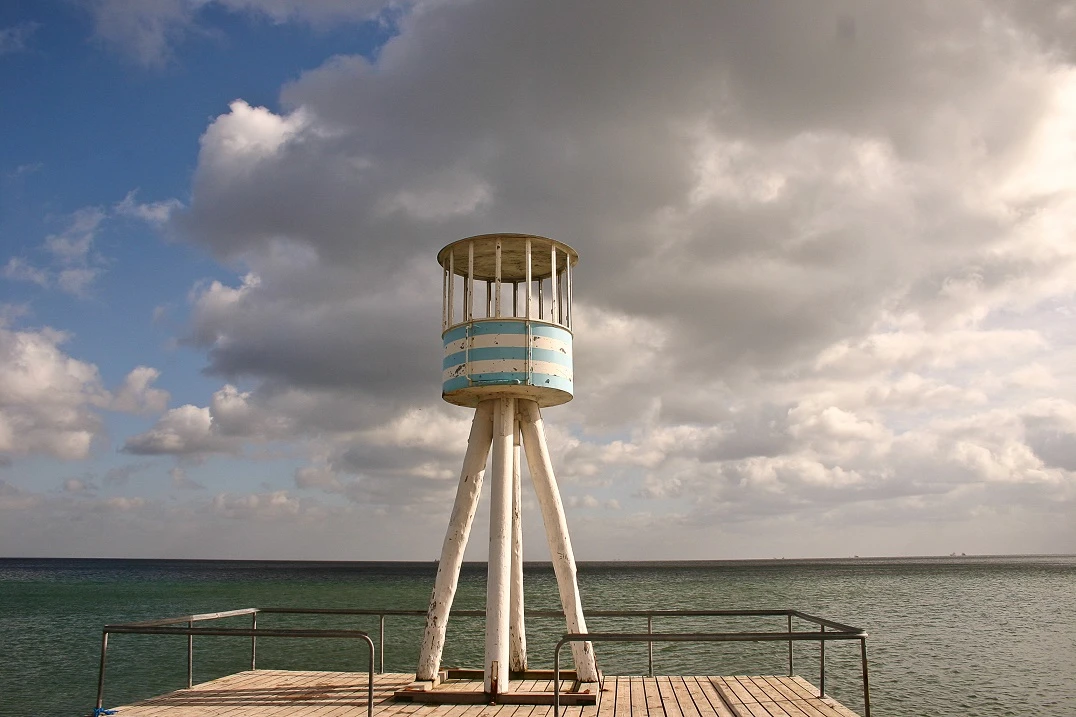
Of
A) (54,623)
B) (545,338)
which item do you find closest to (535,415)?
(545,338)

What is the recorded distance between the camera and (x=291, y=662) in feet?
90.0

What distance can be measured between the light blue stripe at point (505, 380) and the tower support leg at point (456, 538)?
0.59 meters

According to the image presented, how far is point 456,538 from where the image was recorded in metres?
11.4

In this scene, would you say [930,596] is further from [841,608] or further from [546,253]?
[546,253]

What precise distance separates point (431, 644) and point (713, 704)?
3725 mm

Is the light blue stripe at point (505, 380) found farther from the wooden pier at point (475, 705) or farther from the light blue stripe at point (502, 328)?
the wooden pier at point (475, 705)

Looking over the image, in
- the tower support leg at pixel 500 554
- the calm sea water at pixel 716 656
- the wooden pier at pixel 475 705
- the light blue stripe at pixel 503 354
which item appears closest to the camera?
the wooden pier at pixel 475 705

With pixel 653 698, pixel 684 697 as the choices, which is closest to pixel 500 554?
pixel 653 698

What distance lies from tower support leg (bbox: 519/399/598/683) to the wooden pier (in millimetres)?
803

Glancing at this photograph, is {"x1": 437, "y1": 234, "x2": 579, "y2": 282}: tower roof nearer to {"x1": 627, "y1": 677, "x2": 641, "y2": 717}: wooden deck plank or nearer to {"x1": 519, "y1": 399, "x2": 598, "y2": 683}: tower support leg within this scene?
{"x1": 519, "y1": 399, "x2": 598, "y2": 683}: tower support leg

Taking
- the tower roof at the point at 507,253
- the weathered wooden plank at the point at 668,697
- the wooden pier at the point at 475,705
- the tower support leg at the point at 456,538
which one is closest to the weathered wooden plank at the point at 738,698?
the wooden pier at the point at 475,705

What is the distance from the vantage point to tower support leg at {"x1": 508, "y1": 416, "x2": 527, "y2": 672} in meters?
11.1

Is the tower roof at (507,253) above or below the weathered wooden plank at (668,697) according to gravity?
above

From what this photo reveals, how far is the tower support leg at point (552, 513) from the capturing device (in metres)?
11.1
